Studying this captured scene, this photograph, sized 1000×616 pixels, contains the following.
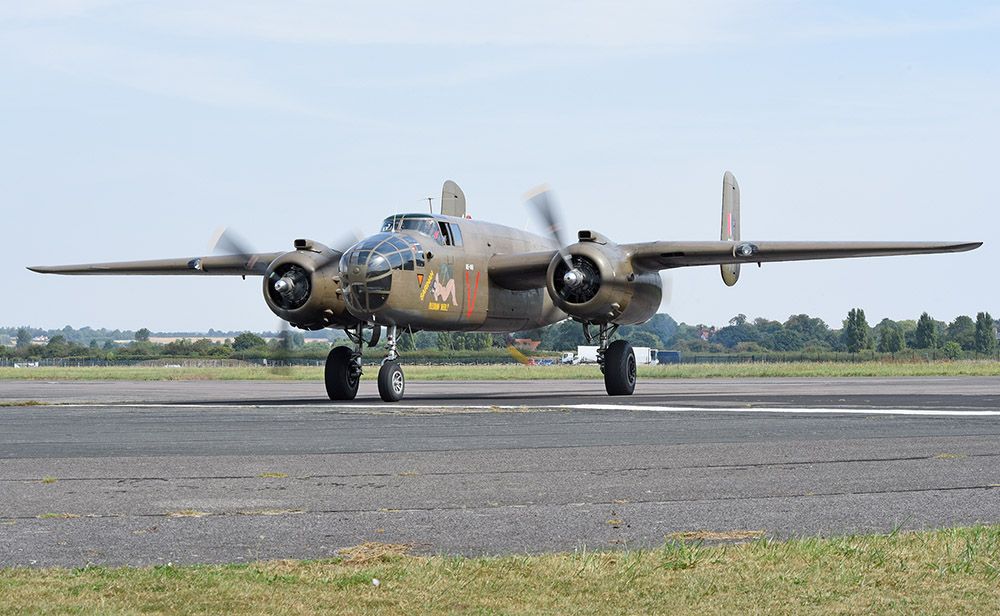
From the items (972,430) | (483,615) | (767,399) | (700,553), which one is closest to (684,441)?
(972,430)

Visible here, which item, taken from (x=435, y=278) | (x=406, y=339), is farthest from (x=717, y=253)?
(x=406, y=339)

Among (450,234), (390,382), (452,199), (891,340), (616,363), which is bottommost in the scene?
(390,382)

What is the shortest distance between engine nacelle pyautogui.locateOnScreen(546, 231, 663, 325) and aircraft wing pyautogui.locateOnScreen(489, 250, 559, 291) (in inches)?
44.2

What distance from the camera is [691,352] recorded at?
4392 inches

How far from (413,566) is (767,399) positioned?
22675 mm

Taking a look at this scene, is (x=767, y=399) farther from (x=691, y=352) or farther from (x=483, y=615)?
(x=691, y=352)

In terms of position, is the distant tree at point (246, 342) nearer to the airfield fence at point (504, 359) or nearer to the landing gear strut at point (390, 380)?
the airfield fence at point (504, 359)

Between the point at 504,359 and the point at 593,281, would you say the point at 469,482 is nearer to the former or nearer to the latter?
the point at 593,281

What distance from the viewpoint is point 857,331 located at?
13938 centimetres

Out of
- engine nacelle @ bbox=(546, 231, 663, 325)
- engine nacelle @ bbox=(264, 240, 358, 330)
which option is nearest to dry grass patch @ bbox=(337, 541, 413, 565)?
engine nacelle @ bbox=(546, 231, 663, 325)

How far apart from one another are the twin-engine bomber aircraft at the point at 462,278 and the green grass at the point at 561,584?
21222mm

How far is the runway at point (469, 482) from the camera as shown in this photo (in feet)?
29.5

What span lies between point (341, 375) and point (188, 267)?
6791 millimetres

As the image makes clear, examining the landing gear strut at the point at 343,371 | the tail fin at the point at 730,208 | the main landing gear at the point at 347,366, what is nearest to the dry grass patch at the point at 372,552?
the main landing gear at the point at 347,366
